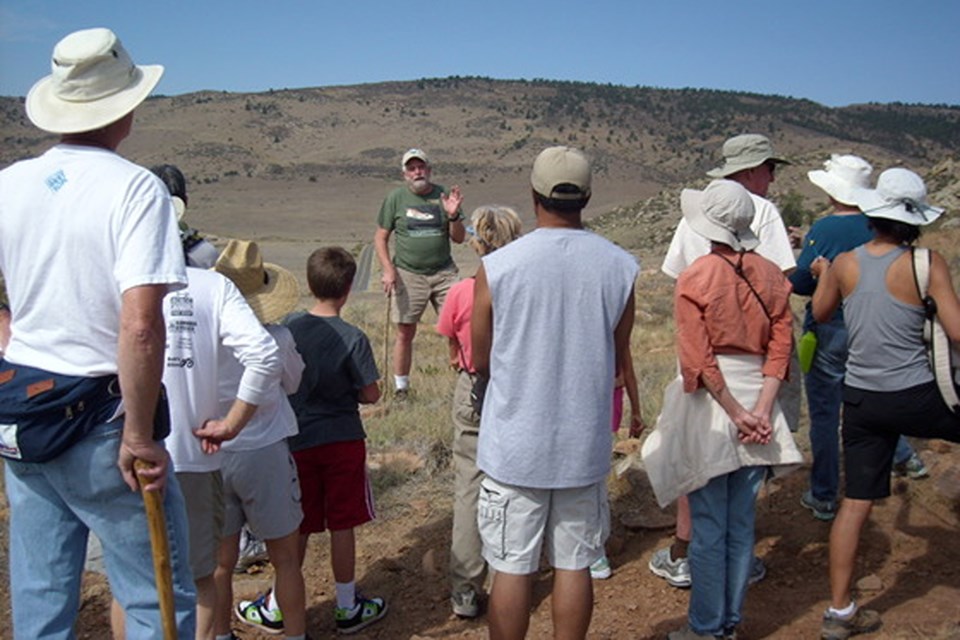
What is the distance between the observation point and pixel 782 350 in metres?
3.46

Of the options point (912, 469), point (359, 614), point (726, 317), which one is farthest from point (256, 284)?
point (912, 469)

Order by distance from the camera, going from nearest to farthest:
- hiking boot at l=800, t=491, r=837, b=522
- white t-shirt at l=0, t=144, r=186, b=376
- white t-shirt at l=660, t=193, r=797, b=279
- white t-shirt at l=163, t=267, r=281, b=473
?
white t-shirt at l=0, t=144, r=186, b=376 < white t-shirt at l=163, t=267, r=281, b=473 < white t-shirt at l=660, t=193, r=797, b=279 < hiking boot at l=800, t=491, r=837, b=522

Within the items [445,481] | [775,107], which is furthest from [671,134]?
[445,481]

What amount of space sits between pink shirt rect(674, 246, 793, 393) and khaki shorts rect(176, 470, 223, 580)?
70.3 inches

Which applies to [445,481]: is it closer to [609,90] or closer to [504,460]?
[504,460]

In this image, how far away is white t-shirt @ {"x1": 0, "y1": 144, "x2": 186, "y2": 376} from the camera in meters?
2.35

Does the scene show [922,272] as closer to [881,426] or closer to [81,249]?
[881,426]

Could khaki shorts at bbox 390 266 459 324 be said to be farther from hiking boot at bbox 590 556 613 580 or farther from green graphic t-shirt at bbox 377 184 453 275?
hiking boot at bbox 590 556 613 580

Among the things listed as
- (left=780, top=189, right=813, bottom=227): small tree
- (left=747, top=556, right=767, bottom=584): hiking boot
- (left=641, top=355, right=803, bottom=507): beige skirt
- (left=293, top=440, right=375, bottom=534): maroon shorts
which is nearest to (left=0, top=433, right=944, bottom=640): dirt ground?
(left=747, top=556, right=767, bottom=584): hiking boot

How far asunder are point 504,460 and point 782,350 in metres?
1.20

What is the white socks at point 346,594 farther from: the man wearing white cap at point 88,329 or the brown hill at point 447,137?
the brown hill at point 447,137

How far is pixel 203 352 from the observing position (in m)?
3.14

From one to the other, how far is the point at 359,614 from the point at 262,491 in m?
0.99

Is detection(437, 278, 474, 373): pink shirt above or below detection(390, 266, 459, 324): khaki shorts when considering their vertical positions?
above
